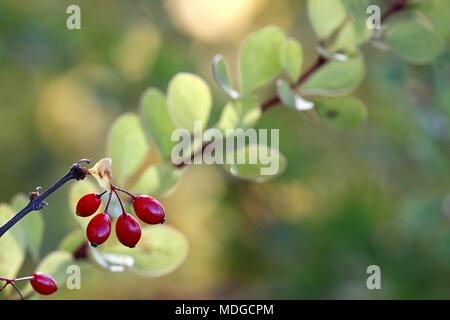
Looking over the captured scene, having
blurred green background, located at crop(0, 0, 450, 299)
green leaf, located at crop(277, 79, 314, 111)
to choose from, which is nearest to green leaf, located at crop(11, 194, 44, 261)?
green leaf, located at crop(277, 79, 314, 111)

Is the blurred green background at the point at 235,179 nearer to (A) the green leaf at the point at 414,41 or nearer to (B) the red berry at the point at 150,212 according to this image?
(A) the green leaf at the point at 414,41

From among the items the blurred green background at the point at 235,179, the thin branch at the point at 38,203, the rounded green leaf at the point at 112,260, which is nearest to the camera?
the thin branch at the point at 38,203

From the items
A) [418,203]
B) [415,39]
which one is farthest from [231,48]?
[415,39]

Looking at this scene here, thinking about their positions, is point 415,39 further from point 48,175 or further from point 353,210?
point 48,175

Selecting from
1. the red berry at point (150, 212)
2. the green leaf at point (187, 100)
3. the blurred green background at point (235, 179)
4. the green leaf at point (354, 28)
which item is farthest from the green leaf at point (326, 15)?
the blurred green background at point (235, 179)
